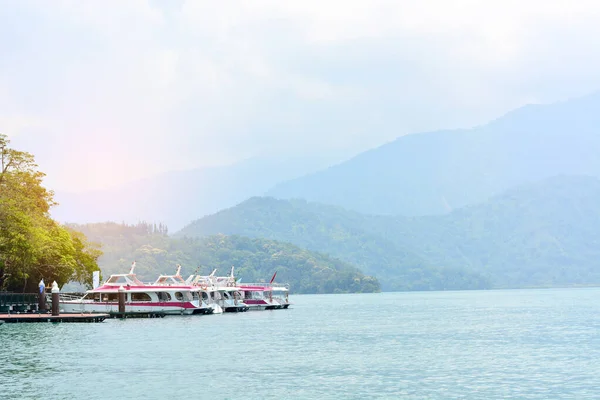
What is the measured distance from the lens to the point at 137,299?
391 feet

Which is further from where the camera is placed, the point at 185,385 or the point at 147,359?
the point at 147,359

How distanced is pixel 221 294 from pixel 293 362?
84296mm

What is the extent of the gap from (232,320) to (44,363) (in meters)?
58.9

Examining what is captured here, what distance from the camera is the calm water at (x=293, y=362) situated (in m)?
47.4

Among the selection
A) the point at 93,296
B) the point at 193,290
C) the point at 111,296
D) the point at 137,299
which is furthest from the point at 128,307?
the point at 193,290

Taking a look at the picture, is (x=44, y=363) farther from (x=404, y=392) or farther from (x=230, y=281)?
(x=230, y=281)

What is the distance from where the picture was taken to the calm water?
155 feet

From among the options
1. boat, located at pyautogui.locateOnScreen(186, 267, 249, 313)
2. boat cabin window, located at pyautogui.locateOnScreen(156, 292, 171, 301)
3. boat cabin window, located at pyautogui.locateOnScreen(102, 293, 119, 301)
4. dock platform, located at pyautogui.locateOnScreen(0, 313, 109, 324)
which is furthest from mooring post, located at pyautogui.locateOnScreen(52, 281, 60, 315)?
boat, located at pyautogui.locateOnScreen(186, 267, 249, 313)

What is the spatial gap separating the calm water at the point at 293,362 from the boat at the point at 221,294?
117 feet

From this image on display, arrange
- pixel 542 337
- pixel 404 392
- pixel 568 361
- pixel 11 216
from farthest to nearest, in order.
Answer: pixel 11 216
pixel 542 337
pixel 568 361
pixel 404 392

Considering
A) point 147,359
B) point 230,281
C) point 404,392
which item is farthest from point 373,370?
point 230,281

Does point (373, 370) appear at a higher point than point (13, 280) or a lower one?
lower

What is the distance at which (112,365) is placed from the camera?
58.9 meters

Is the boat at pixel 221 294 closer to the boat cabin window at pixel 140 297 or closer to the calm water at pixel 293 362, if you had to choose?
the boat cabin window at pixel 140 297
